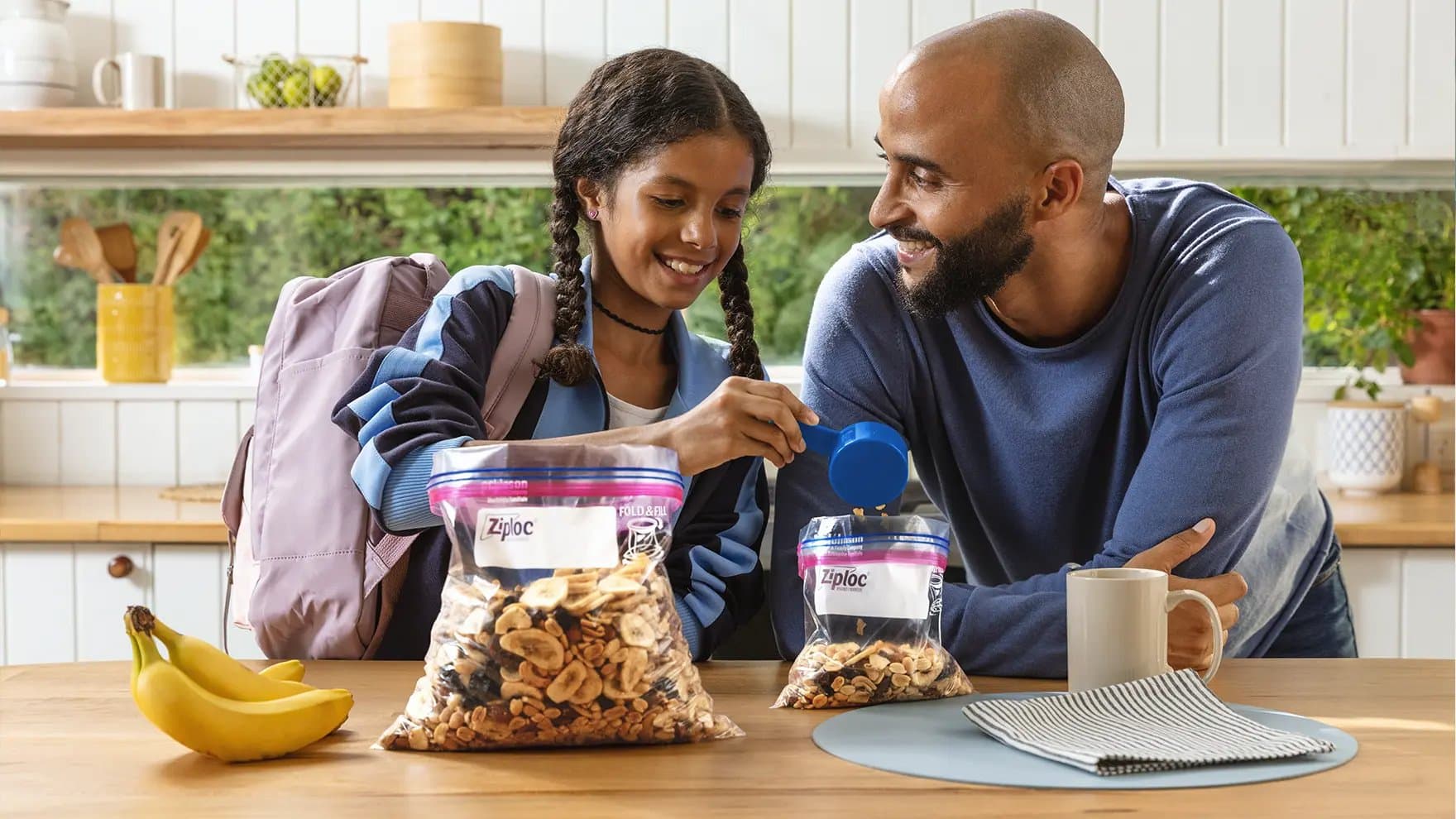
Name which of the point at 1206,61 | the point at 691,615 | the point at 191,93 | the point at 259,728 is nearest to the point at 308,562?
the point at 691,615

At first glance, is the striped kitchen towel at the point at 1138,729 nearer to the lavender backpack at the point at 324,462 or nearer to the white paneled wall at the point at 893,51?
the lavender backpack at the point at 324,462

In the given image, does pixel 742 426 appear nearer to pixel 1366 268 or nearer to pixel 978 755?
pixel 978 755

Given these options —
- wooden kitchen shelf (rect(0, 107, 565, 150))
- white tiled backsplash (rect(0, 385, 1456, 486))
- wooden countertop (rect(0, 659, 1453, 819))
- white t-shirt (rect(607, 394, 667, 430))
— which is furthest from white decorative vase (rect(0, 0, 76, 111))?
wooden countertop (rect(0, 659, 1453, 819))

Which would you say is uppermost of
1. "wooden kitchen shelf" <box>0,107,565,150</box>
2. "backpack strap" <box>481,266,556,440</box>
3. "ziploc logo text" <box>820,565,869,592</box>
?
"wooden kitchen shelf" <box>0,107,565,150</box>

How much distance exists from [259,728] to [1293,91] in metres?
2.52

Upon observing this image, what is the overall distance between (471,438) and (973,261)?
1.83 ft

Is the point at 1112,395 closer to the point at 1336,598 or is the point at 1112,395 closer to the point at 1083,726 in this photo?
the point at 1336,598

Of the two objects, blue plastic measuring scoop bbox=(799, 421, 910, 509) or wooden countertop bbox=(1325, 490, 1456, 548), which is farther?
wooden countertop bbox=(1325, 490, 1456, 548)

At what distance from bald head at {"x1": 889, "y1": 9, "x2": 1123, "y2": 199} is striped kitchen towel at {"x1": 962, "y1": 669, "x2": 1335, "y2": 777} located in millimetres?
639

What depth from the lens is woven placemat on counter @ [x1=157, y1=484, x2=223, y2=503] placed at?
9.04ft

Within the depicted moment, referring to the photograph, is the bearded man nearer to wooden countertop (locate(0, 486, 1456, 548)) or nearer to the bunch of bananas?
the bunch of bananas

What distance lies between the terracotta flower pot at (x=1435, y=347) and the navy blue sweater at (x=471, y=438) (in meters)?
2.01

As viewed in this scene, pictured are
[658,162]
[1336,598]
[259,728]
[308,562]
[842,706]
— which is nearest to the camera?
[259,728]

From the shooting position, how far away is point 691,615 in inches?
55.9
